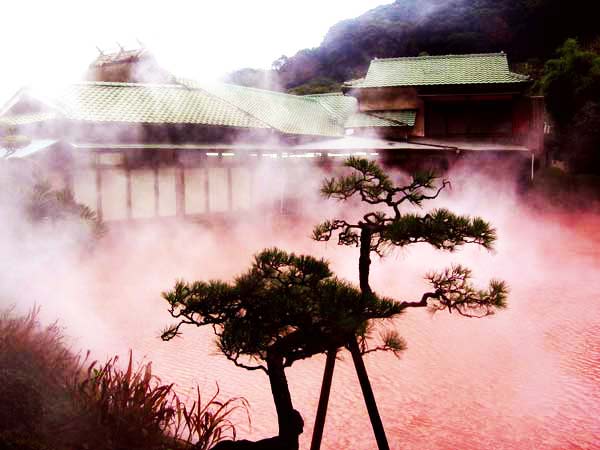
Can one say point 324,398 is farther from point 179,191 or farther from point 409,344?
point 179,191

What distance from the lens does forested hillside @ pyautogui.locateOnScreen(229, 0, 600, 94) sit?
24891 mm

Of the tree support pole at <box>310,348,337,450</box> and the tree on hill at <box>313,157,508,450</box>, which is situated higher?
the tree on hill at <box>313,157,508,450</box>

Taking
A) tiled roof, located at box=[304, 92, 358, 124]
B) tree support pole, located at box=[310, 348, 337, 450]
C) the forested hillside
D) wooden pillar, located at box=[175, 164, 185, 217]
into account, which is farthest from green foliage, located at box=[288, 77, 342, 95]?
tree support pole, located at box=[310, 348, 337, 450]

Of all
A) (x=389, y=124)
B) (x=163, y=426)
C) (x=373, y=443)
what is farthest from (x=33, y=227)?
(x=389, y=124)

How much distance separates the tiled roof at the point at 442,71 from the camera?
48.5ft

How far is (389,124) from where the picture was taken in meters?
14.8

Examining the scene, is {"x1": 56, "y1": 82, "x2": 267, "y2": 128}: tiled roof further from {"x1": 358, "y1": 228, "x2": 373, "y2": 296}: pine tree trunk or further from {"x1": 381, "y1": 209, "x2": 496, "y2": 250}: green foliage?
{"x1": 381, "y1": 209, "x2": 496, "y2": 250}: green foliage

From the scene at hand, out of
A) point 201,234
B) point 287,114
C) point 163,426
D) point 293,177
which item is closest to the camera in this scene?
point 163,426

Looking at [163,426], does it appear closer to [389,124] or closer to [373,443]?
[373,443]

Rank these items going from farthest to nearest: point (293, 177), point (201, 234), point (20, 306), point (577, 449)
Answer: point (293, 177)
point (201, 234)
point (20, 306)
point (577, 449)

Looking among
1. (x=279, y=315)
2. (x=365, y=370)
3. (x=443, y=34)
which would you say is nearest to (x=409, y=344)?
(x=365, y=370)

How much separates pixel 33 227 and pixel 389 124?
11.3m

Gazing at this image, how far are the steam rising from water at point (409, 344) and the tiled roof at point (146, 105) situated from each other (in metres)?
2.09

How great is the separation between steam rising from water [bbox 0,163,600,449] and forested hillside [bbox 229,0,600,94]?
675 inches
